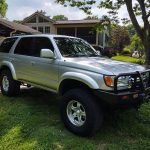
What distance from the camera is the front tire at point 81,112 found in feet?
17.4

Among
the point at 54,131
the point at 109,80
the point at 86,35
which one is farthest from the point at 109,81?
the point at 86,35

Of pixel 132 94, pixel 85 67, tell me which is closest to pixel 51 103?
pixel 85 67

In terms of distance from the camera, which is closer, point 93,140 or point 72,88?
point 93,140

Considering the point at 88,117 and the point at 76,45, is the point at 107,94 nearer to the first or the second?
the point at 88,117

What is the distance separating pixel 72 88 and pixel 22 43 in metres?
2.72

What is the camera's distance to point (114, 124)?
6.29 meters

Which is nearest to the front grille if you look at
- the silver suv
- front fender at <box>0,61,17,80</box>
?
the silver suv

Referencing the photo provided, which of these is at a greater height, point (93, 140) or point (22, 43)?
point (22, 43)

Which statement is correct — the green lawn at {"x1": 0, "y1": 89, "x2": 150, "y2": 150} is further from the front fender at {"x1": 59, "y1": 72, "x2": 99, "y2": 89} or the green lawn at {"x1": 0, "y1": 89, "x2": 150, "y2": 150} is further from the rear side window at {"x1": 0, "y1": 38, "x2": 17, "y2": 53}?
the rear side window at {"x1": 0, "y1": 38, "x2": 17, "y2": 53}

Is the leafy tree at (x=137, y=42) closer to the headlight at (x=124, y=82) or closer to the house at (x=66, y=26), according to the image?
the house at (x=66, y=26)

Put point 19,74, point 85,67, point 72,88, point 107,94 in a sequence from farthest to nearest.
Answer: point 19,74 < point 72,88 < point 85,67 < point 107,94

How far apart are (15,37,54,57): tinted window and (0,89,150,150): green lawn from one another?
4.56 feet

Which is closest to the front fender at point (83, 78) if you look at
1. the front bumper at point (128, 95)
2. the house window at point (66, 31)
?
the front bumper at point (128, 95)

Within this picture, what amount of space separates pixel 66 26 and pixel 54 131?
1441 inches
